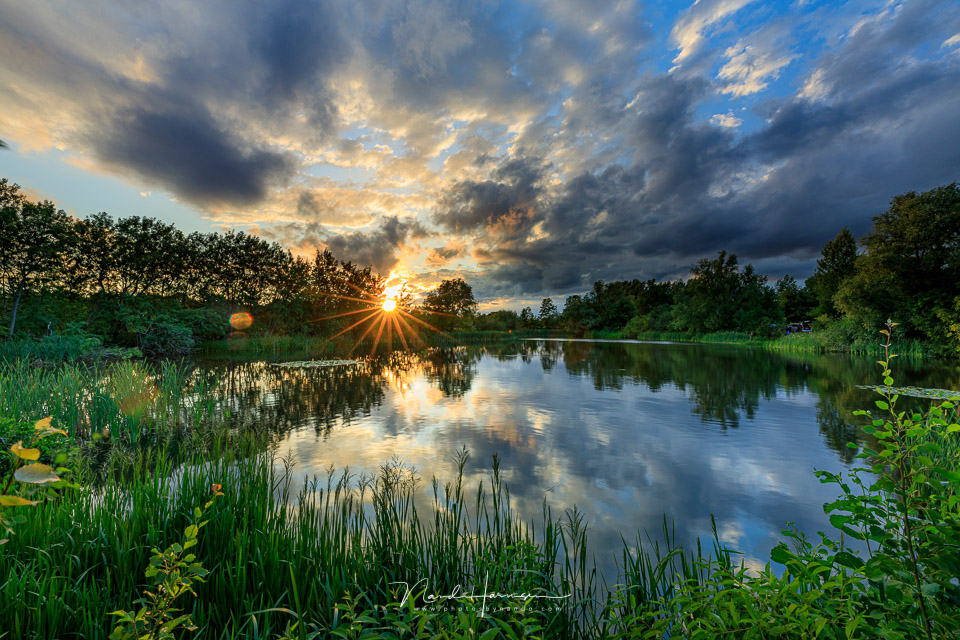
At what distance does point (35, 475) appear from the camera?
1156 mm

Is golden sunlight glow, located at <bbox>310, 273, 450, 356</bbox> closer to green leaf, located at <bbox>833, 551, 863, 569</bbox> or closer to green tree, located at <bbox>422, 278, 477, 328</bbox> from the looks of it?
green tree, located at <bbox>422, 278, 477, 328</bbox>

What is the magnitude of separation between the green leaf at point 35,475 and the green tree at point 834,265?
208 ft

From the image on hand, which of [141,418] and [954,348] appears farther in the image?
[954,348]

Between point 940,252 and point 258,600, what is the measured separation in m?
44.6

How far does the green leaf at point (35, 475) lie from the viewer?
1.07 metres

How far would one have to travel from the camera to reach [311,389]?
1600cm

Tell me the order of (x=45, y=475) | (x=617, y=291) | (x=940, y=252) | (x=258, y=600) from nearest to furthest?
(x=45, y=475), (x=258, y=600), (x=940, y=252), (x=617, y=291)

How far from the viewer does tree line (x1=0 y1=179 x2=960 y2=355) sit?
22.0 m

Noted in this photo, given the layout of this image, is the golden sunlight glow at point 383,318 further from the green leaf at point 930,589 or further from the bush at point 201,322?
the green leaf at point 930,589

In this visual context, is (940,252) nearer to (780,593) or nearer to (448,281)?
(780,593)

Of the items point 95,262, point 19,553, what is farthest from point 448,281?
point 19,553

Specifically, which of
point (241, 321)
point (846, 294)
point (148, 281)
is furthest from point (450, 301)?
point (846, 294)

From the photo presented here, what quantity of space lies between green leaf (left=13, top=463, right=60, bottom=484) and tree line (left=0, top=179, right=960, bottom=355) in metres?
29.3

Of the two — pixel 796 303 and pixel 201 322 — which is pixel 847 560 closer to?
pixel 201 322
